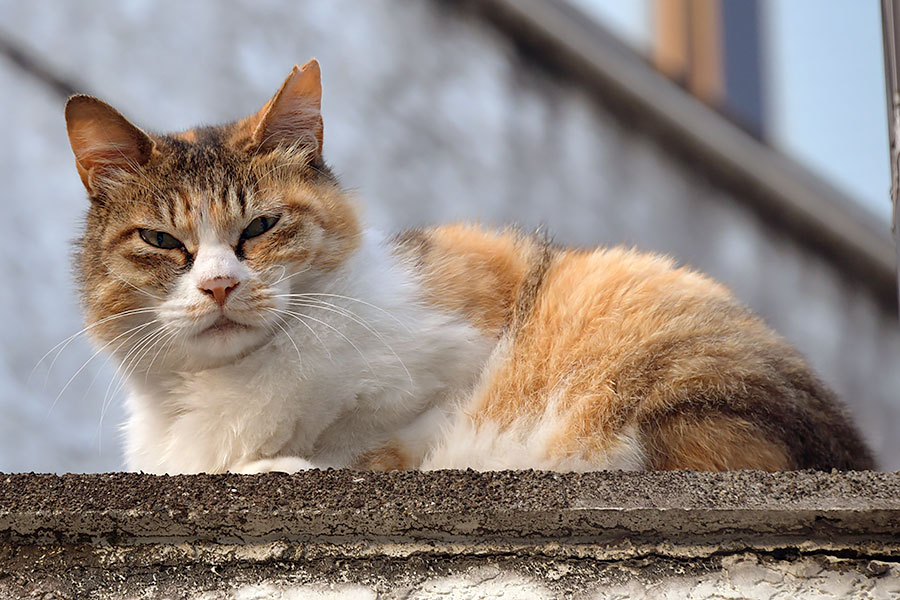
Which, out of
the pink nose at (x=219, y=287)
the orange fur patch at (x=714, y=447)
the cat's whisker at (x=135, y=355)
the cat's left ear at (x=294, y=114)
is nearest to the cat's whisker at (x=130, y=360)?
the cat's whisker at (x=135, y=355)

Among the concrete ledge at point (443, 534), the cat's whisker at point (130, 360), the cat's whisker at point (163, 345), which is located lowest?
the concrete ledge at point (443, 534)

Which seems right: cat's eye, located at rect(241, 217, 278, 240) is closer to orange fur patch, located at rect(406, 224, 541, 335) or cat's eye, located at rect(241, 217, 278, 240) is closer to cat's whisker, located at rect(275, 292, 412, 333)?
cat's whisker, located at rect(275, 292, 412, 333)

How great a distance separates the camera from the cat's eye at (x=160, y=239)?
4.31ft

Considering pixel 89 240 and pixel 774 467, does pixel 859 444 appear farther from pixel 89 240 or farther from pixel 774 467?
pixel 89 240

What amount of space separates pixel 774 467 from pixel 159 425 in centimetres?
90

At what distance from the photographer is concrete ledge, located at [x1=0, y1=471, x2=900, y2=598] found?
94cm

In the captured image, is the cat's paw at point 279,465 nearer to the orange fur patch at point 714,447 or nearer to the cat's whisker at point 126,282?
the cat's whisker at point 126,282

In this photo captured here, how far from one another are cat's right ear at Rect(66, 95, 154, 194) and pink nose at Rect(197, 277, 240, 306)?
0.27 metres

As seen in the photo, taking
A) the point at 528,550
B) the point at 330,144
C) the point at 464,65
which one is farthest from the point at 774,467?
the point at 464,65

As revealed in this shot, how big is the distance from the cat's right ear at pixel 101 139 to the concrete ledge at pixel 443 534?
559 mm

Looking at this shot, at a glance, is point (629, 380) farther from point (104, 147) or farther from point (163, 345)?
point (104, 147)

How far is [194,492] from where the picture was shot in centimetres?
99

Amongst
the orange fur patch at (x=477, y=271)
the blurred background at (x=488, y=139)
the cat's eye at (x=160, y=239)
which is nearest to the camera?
the cat's eye at (x=160, y=239)

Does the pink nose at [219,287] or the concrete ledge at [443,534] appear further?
the pink nose at [219,287]
